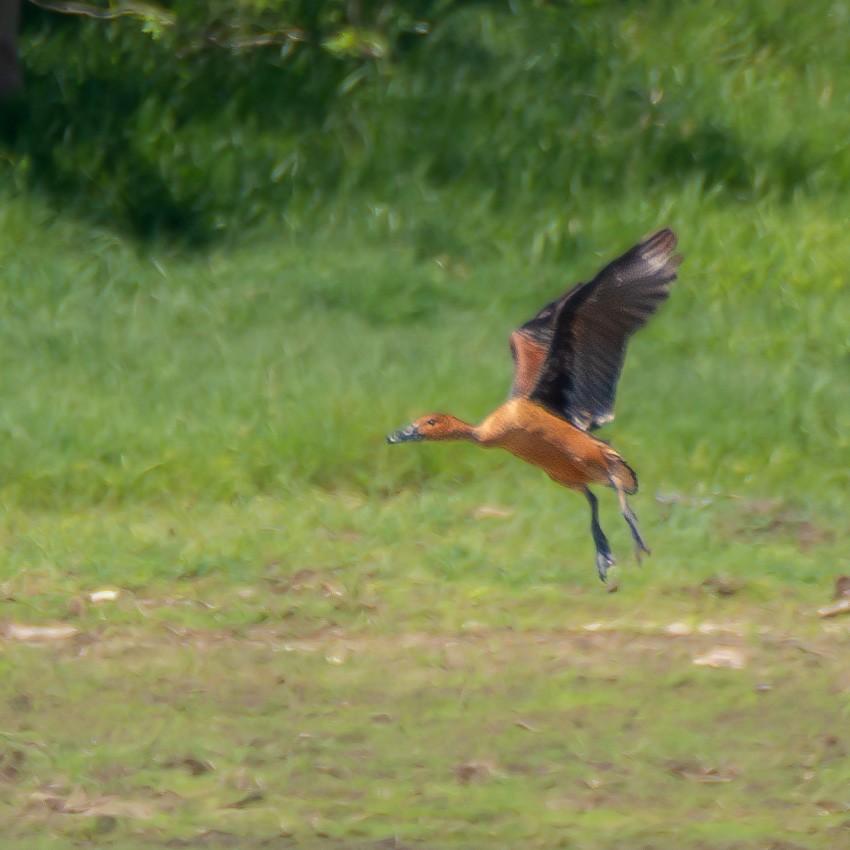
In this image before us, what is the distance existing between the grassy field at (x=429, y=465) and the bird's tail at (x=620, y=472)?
2.75 ft

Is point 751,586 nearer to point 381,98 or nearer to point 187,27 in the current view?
point 381,98

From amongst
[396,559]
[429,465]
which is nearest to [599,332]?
Answer: [396,559]

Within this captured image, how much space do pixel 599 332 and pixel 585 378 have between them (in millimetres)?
115

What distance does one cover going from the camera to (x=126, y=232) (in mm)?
10422

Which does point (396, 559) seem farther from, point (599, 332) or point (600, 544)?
point (599, 332)

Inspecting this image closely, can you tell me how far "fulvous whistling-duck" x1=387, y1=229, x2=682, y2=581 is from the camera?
13.5 feet

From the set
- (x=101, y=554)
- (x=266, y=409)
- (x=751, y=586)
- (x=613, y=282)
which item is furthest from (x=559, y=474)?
(x=266, y=409)

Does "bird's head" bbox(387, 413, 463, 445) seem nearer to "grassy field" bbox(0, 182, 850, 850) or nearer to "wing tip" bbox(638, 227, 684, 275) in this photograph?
"wing tip" bbox(638, 227, 684, 275)

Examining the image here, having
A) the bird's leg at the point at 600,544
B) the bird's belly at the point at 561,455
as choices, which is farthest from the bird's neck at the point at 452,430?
the bird's leg at the point at 600,544

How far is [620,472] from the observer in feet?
14.3

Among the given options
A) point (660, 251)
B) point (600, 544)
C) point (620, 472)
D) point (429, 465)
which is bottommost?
point (429, 465)

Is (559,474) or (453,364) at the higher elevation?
(559,474)

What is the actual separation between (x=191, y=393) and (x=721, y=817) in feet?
14.0

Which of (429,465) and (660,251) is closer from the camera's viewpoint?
(660,251)
